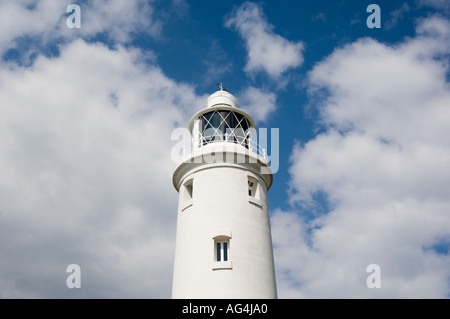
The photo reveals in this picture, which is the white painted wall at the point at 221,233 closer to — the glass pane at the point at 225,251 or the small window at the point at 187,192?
the small window at the point at 187,192

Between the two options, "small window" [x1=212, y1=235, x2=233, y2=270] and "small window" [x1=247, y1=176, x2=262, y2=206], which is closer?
"small window" [x1=212, y1=235, x2=233, y2=270]

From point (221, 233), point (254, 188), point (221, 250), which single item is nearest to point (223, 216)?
point (221, 233)

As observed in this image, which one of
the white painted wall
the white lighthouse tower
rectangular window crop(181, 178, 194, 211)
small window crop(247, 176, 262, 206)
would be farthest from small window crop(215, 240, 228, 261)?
small window crop(247, 176, 262, 206)

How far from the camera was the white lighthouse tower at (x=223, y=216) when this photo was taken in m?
14.9

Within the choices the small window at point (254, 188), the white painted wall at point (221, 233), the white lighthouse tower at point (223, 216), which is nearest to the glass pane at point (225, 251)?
the white lighthouse tower at point (223, 216)

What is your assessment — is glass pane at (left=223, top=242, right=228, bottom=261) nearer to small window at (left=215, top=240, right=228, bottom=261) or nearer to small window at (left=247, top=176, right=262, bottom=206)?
small window at (left=215, top=240, right=228, bottom=261)

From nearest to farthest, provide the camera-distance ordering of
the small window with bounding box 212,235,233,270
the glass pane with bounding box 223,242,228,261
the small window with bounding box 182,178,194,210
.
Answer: the small window with bounding box 212,235,233,270 < the glass pane with bounding box 223,242,228,261 < the small window with bounding box 182,178,194,210

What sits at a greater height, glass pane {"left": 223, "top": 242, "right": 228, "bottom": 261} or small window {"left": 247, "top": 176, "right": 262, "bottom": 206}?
small window {"left": 247, "top": 176, "right": 262, "bottom": 206}

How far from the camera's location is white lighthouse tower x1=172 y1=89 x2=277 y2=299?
14.9m
